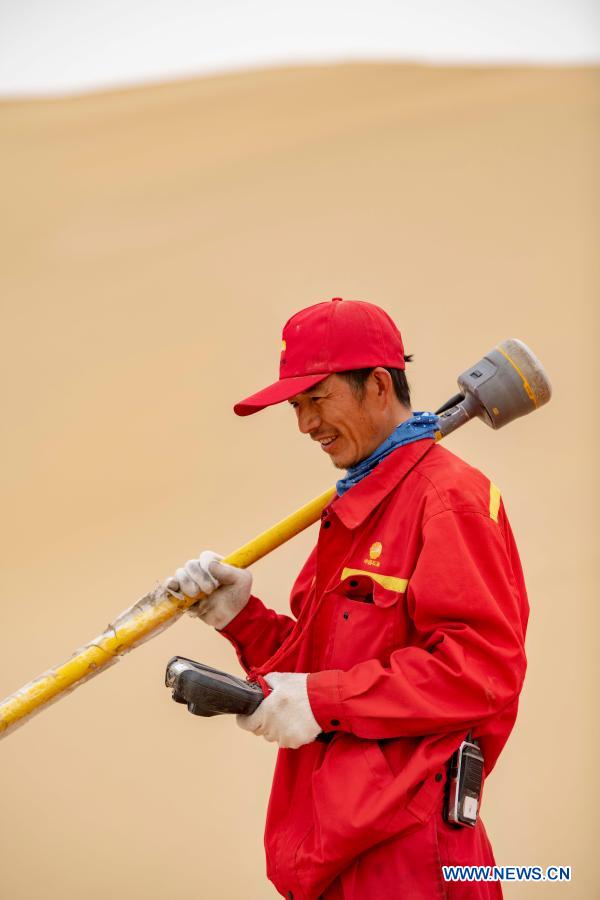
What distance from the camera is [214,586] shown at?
2443 millimetres

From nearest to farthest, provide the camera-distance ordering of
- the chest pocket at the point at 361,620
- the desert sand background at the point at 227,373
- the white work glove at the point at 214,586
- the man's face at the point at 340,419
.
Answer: the chest pocket at the point at 361,620
the man's face at the point at 340,419
the white work glove at the point at 214,586
the desert sand background at the point at 227,373

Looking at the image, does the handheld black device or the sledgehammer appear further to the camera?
the sledgehammer

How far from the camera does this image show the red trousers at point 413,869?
2012 mm

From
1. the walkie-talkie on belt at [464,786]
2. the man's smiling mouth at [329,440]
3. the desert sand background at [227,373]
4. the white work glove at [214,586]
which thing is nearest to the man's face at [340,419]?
the man's smiling mouth at [329,440]

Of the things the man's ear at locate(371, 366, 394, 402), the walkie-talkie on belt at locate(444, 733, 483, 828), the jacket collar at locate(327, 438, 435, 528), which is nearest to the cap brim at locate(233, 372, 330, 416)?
the man's ear at locate(371, 366, 394, 402)

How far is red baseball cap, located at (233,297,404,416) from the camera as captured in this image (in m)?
2.18

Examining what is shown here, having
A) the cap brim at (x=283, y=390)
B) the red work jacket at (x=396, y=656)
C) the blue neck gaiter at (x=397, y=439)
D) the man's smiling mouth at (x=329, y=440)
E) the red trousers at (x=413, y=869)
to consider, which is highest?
the cap brim at (x=283, y=390)

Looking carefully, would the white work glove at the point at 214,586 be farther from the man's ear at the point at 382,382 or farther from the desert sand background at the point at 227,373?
the desert sand background at the point at 227,373

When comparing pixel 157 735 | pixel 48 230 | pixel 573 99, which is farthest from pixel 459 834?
pixel 573 99

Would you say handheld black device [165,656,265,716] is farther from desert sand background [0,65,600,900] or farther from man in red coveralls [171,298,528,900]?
desert sand background [0,65,600,900]

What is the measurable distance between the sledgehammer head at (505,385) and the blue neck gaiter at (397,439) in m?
0.20

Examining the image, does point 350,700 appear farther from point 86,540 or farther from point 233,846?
point 86,540

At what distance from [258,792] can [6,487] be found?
112 inches

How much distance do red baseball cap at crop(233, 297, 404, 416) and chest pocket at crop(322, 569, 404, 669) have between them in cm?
38
